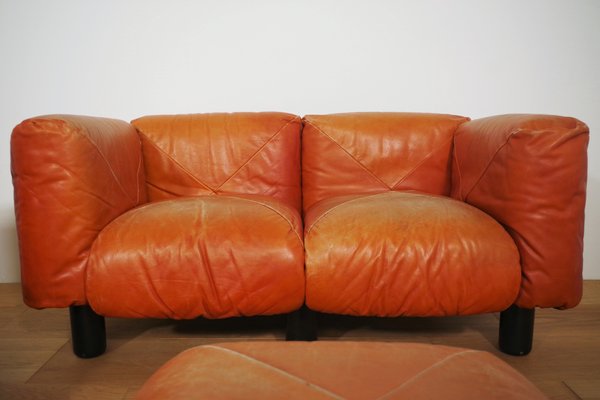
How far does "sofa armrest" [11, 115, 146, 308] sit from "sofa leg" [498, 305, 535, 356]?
4.01 ft

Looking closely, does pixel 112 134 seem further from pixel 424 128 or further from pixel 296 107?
pixel 424 128

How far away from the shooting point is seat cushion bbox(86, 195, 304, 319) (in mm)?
1039

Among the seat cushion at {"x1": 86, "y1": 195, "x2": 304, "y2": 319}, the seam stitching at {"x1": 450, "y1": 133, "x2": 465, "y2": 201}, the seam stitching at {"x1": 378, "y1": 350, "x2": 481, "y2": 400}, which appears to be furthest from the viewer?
the seam stitching at {"x1": 450, "y1": 133, "x2": 465, "y2": 201}

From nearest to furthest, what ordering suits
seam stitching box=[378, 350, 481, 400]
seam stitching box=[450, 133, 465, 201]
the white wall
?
seam stitching box=[378, 350, 481, 400] → seam stitching box=[450, 133, 465, 201] → the white wall

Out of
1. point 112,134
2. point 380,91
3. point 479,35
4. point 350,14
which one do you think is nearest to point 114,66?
point 112,134

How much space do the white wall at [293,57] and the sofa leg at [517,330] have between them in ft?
3.54

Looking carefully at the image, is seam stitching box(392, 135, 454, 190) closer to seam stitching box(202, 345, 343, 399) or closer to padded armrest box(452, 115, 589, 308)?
padded armrest box(452, 115, 589, 308)

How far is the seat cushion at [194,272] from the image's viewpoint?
3.41ft

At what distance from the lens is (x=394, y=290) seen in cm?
105

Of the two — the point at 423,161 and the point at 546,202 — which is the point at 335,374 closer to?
the point at 546,202

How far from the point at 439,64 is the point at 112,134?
4.85ft

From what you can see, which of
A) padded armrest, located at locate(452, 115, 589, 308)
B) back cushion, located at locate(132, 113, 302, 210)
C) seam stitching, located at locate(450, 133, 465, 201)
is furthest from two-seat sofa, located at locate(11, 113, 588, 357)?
back cushion, located at locate(132, 113, 302, 210)

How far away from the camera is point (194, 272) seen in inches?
41.1

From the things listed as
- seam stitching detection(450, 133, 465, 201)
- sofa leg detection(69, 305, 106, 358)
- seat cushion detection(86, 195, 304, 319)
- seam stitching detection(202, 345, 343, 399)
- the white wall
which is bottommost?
sofa leg detection(69, 305, 106, 358)
